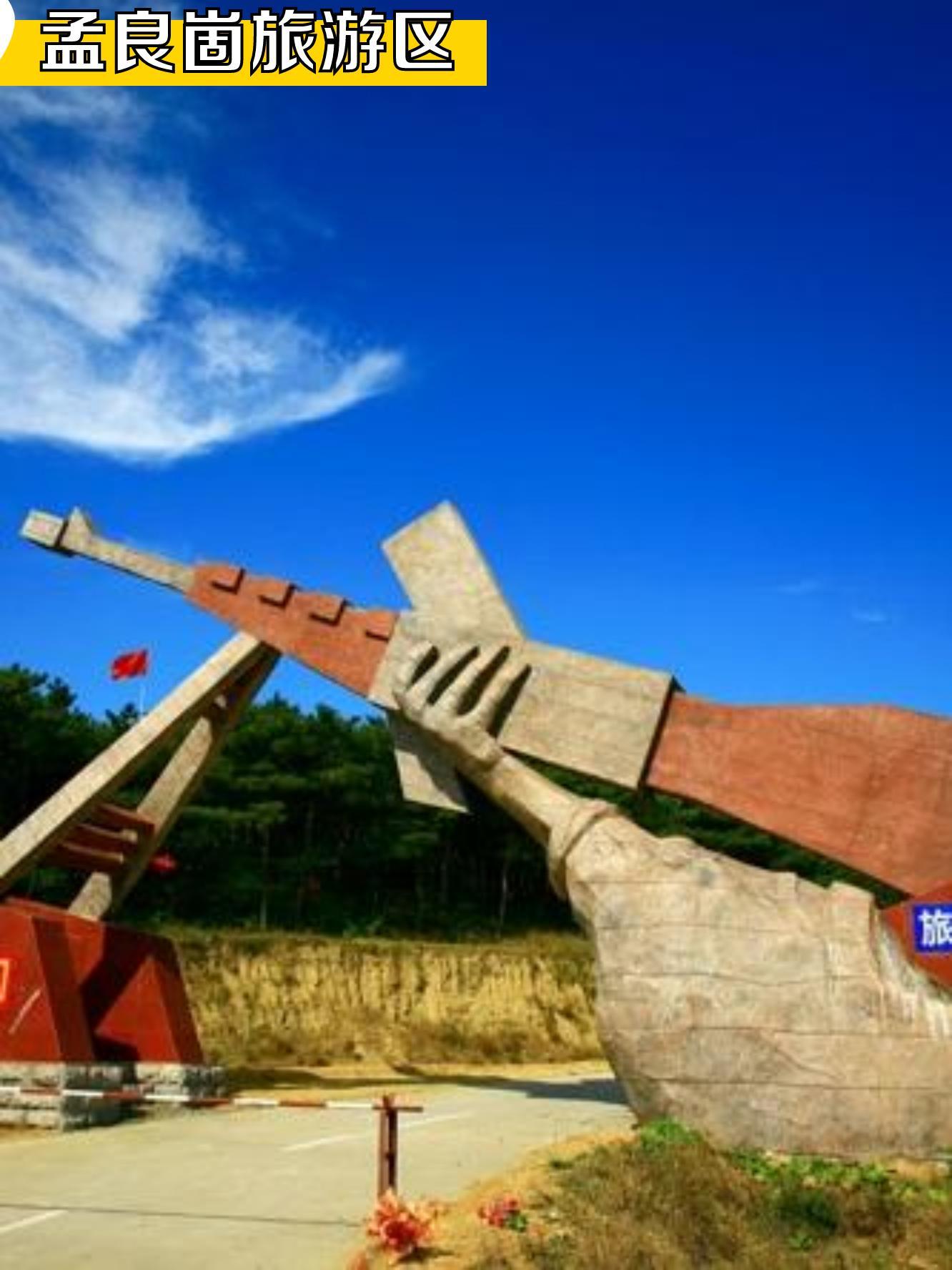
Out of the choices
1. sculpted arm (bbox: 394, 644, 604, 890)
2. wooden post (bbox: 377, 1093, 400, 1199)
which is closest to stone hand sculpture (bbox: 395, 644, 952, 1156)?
sculpted arm (bbox: 394, 644, 604, 890)

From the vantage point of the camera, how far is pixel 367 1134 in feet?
58.9

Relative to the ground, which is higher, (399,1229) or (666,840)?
(666,840)

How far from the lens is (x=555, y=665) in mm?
17594

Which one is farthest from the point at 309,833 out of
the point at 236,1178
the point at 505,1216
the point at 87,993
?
the point at 505,1216

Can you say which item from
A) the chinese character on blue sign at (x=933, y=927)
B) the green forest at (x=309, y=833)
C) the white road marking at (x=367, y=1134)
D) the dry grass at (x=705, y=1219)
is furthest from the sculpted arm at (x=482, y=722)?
the green forest at (x=309, y=833)

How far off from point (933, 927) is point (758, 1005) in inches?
98.9

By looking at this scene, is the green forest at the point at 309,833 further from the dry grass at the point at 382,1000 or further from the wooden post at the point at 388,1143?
the wooden post at the point at 388,1143

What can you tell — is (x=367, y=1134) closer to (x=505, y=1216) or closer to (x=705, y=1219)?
(x=505, y=1216)

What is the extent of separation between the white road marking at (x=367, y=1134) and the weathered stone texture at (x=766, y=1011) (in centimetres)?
465

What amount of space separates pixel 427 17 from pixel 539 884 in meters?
47.5

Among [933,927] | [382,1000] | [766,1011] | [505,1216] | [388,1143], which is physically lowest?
[505,1216]

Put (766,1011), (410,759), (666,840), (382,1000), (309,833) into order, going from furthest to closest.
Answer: (309,833) → (382,1000) → (410,759) → (666,840) → (766,1011)

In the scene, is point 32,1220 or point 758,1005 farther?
point 758,1005

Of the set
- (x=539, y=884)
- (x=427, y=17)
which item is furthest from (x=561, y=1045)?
(x=427, y=17)
